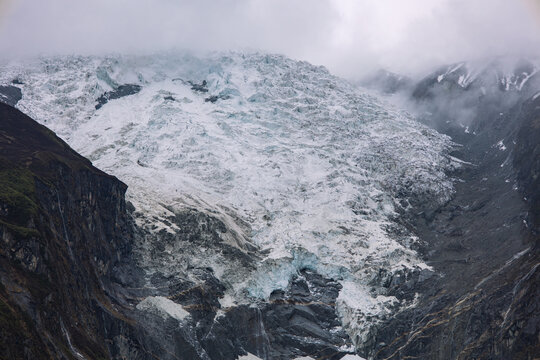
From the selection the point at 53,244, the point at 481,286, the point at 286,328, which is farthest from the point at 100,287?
the point at 481,286

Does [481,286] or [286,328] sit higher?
[481,286]

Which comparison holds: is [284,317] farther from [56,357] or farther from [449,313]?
[56,357]

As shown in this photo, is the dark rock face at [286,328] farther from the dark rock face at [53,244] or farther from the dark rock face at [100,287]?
the dark rock face at [53,244]

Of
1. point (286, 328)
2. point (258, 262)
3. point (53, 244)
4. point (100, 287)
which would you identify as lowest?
point (286, 328)

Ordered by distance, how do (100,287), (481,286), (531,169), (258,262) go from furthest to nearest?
(531,169)
(258,262)
(481,286)
(100,287)

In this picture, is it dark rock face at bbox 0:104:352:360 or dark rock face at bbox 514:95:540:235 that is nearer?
dark rock face at bbox 0:104:352:360

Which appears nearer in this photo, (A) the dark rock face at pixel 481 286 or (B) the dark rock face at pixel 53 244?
(B) the dark rock face at pixel 53 244

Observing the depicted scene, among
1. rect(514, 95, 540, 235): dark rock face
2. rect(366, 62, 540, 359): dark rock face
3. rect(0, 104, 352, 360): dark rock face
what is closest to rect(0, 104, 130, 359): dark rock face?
rect(0, 104, 352, 360): dark rock face

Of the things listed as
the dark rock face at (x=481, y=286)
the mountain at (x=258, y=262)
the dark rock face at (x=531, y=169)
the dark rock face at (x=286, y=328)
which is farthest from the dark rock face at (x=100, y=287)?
the dark rock face at (x=531, y=169)

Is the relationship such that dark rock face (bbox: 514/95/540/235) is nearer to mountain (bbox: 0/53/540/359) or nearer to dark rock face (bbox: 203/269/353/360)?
mountain (bbox: 0/53/540/359)

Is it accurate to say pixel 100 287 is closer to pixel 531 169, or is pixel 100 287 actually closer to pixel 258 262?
pixel 258 262

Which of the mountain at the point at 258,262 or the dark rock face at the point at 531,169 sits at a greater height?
the dark rock face at the point at 531,169
